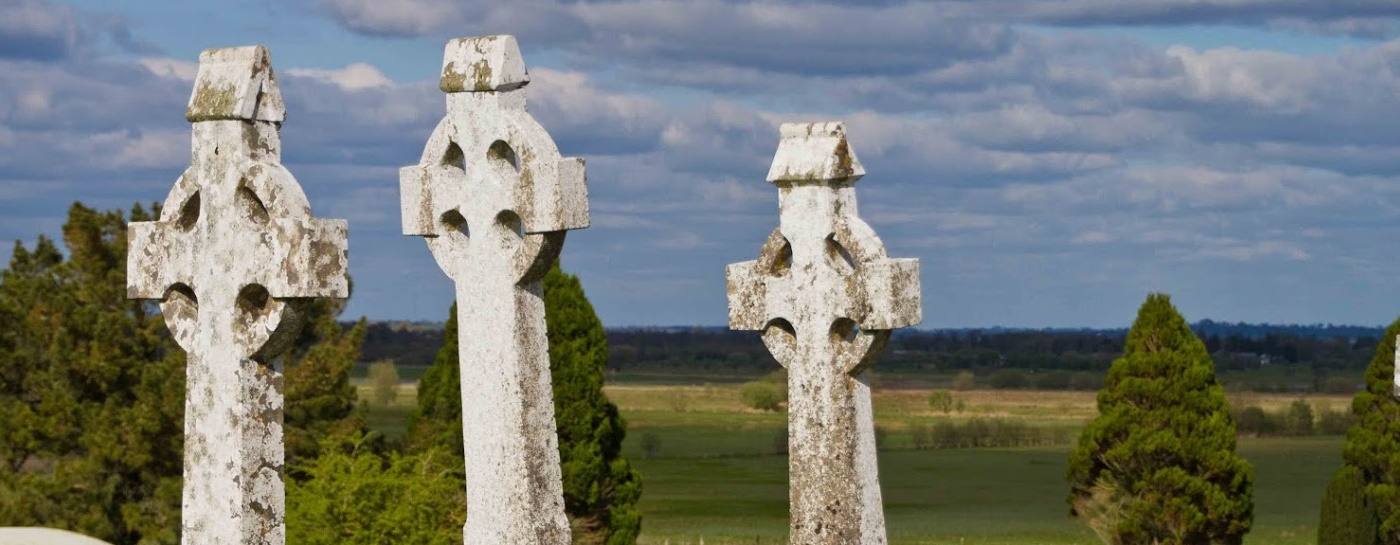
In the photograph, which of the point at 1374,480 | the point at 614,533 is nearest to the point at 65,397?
the point at 614,533

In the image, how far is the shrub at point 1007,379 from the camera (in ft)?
518

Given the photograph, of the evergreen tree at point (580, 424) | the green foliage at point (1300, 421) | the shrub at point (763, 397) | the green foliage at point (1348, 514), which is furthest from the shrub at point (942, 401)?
the evergreen tree at point (580, 424)

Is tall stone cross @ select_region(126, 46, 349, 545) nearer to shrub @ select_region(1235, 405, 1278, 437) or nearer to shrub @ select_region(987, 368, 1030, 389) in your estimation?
shrub @ select_region(1235, 405, 1278, 437)

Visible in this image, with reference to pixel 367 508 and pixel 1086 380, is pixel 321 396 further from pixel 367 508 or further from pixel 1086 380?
pixel 1086 380

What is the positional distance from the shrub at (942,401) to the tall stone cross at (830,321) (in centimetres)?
11678

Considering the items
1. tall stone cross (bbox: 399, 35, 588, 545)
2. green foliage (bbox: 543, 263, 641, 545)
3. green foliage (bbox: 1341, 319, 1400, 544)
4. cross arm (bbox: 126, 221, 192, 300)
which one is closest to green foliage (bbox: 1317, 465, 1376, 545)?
green foliage (bbox: 1341, 319, 1400, 544)

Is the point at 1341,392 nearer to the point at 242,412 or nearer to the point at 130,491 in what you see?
the point at 130,491

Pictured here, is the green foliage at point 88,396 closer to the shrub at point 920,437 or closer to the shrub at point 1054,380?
the shrub at point 920,437

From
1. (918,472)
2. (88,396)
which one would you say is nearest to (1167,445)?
(88,396)

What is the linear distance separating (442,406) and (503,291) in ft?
92.3

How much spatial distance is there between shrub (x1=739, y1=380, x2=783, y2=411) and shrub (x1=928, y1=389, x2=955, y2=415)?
9.40m

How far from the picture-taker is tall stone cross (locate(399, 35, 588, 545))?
13898mm

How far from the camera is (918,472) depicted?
94562 millimetres

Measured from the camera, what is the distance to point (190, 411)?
1210cm
